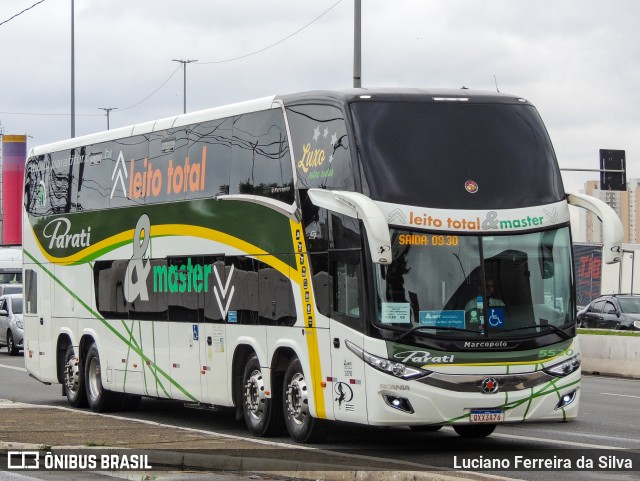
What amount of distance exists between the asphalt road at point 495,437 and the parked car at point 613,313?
15471 mm

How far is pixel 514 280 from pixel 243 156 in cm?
430

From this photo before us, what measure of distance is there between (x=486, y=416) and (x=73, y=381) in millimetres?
9924

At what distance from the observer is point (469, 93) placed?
15875 mm

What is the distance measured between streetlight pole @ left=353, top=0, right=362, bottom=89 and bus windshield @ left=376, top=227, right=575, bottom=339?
12.6 meters

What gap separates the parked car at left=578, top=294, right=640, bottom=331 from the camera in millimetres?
39375

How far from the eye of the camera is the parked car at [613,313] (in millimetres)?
39375

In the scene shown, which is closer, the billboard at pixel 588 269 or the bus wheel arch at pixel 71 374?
the bus wheel arch at pixel 71 374

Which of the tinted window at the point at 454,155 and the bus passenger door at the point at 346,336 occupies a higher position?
the tinted window at the point at 454,155

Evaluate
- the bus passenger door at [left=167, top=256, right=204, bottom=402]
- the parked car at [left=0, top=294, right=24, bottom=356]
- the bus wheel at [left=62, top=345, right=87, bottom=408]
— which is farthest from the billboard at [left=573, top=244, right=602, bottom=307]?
the bus passenger door at [left=167, top=256, right=204, bottom=402]

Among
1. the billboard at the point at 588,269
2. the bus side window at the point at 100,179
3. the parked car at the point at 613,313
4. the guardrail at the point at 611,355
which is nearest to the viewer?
the bus side window at the point at 100,179

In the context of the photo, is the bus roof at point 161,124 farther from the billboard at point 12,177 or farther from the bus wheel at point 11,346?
the billboard at point 12,177

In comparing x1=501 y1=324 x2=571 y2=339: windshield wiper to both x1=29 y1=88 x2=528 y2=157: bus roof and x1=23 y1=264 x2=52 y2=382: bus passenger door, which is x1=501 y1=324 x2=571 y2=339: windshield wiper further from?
x1=23 y1=264 x2=52 y2=382: bus passenger door

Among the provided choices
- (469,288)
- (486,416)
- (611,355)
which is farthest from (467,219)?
(611,355)

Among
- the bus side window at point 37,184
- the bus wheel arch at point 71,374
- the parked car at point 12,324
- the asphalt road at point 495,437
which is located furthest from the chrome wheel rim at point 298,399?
the parked car at point 12,324
